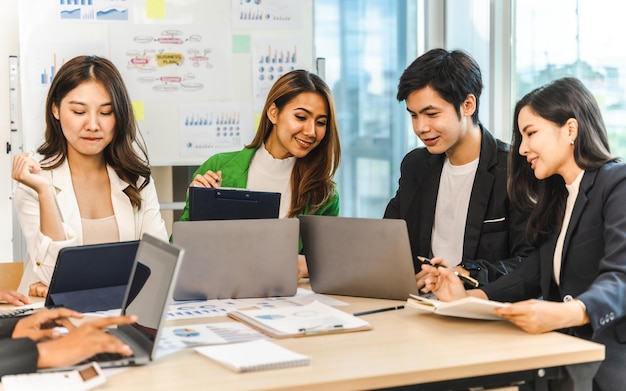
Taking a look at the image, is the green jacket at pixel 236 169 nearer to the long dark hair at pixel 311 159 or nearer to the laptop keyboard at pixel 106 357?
the long dark hair at pixel 311 159

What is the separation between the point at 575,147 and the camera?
2.11m

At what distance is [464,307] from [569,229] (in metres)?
0.43

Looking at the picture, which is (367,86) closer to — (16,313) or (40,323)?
(16,313)

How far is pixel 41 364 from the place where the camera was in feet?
4.96

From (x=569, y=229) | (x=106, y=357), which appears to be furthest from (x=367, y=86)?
(x=106, y=357)

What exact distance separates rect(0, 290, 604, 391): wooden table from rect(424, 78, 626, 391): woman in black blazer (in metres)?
0.11

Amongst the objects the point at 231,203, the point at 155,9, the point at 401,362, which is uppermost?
the point at 155,9

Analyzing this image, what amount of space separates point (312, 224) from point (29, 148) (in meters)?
1.79

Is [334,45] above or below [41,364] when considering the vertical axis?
above

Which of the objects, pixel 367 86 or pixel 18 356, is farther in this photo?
pixel 367 86

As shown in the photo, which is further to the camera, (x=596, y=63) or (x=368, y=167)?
(x=368, y=167)

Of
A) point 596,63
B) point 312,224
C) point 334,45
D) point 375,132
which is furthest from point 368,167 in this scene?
point 312,224

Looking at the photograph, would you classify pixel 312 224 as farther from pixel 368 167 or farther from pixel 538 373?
pixel 368 167

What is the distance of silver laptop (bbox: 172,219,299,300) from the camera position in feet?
7.16
